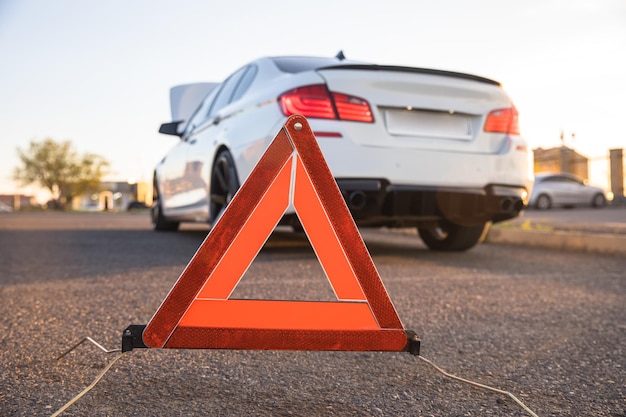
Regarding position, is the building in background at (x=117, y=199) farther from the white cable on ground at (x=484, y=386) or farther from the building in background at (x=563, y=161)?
the white cable on ground at (x=484, y=386)

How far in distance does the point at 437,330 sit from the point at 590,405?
995 millimetres

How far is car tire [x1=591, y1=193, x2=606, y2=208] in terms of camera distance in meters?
23.6

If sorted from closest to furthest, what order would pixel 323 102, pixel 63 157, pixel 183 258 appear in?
pixel 323 102 < pixel 183 258 < pixel 63 157

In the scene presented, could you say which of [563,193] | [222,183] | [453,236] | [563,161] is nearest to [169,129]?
[222,183]

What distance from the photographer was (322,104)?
4.61 meters

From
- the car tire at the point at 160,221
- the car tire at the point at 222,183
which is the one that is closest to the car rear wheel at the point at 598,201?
the car tire at the point at 160,221

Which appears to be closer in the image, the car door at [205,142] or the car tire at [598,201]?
the car door at [205,142]

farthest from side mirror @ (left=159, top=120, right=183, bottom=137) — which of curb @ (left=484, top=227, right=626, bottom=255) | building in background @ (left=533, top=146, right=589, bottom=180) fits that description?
building in background @ (left=533, top=146, right=589, bottom=180)

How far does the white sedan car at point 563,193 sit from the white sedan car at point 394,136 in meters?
18.9

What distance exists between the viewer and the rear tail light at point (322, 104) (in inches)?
181

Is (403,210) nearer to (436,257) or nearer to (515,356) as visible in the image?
(436,257)

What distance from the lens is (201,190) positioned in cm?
655

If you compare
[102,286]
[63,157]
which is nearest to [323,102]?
[102,286]

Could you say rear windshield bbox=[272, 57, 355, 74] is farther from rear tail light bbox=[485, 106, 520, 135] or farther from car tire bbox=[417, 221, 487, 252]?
car tire bbox=[417, 221, 487, 252]
